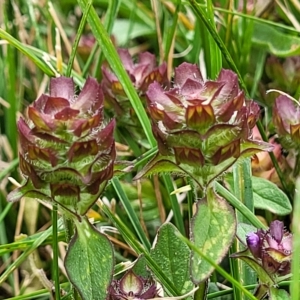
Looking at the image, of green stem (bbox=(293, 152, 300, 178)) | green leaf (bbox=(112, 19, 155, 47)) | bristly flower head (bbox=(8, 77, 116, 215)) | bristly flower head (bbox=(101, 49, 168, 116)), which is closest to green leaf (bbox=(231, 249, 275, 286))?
bristly flower head (bbox=(8, 77, 116, 215))

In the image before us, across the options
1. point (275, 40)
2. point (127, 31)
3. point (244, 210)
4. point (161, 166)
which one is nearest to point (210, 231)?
point (161, 166)

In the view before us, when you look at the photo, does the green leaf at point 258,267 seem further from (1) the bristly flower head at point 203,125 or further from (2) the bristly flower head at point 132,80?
(2) the bristly flower head at point 132,80

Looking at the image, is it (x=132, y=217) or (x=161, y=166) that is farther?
(x=132, y=217)

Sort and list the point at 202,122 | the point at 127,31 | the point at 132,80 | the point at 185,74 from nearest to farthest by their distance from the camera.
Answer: the point at 202,122 < the point at 185,74 < the point at 132,80 < the point at 127,31

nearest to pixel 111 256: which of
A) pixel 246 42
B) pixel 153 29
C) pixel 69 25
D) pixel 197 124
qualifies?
pixel 197 124

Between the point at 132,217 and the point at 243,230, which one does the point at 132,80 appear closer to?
the point at 132,217

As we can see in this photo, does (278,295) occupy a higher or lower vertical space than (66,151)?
lower

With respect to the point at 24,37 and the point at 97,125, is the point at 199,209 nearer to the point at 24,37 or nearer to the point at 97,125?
the point at 97,125
